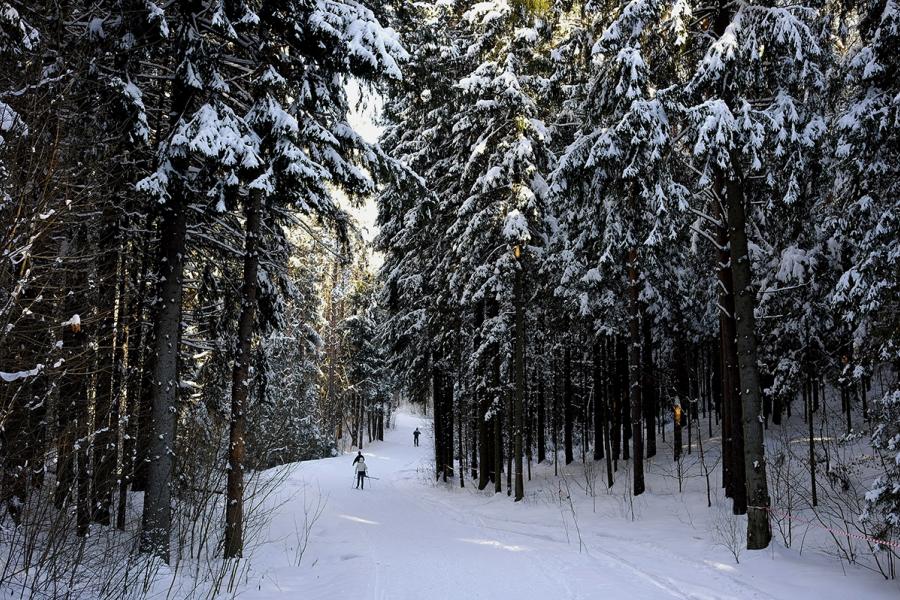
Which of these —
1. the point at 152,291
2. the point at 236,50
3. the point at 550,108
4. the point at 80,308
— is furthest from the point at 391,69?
the point at 550,108

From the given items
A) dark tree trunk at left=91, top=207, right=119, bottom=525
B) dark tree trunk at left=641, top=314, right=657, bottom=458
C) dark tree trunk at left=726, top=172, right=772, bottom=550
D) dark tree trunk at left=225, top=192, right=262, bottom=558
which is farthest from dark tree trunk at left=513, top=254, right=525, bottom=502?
→ dark tree trunk at left=91, top=207, right=119, bottom=525

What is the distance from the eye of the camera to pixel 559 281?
19688mm

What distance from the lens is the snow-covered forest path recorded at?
7414 millimetres

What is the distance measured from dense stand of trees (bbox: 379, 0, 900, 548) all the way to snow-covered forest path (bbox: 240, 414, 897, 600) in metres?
1.14

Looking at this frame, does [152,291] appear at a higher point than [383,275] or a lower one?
lower

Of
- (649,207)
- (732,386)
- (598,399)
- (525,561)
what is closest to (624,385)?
(598,399)

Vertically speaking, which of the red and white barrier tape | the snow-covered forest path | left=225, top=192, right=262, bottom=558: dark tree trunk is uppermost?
left=225, top=192, right=262, bottom=558: dark tree trunk

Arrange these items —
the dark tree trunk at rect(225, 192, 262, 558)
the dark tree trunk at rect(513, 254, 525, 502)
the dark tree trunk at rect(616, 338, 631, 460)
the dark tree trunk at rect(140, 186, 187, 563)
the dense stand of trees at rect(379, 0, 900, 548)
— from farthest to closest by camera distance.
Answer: the dark tree trunk at rect(616, 338, 631, 460), the dark tree trunk at rect(513, 254, 525, 502), the dense stand of trees at rect(379, 0, 900, 548), the dark tree trunk at rect(225, 192, 262, 558), the dark tree trunk at rect(140, 186, 187, 563)

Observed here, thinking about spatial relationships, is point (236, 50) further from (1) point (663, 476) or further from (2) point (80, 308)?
(1) point (663, 476)

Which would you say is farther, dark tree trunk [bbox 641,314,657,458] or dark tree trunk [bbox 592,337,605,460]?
dark tree trunk [bbox 592,337,605,460]

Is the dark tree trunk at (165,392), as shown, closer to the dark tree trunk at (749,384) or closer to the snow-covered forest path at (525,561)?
the snow-covered forest path at (525,561)

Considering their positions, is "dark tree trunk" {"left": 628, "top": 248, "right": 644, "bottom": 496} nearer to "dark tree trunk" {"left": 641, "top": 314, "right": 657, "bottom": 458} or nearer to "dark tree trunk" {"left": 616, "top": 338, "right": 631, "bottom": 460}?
"dark tree trunk" {"left": 641, "top": 314, "right": 657, "bottom": 458}

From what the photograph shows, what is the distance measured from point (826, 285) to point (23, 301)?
52.9ft

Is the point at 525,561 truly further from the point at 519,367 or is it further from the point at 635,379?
the point at 635,379
